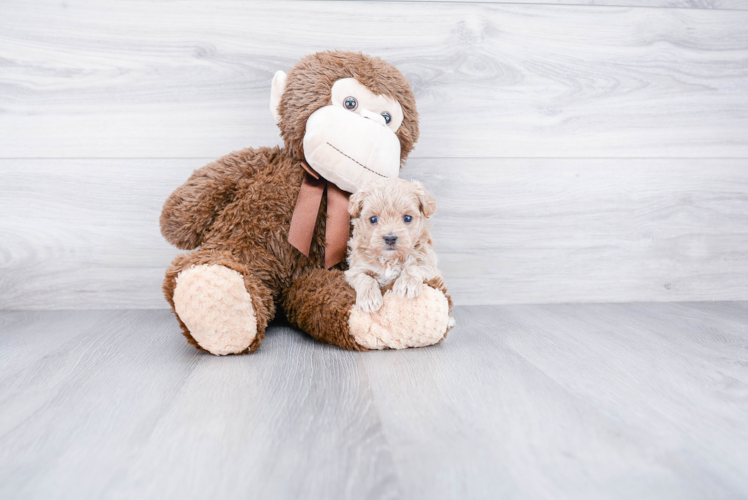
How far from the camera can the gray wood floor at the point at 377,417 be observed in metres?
0.48

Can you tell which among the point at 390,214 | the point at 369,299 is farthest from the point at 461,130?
the point at 369,299

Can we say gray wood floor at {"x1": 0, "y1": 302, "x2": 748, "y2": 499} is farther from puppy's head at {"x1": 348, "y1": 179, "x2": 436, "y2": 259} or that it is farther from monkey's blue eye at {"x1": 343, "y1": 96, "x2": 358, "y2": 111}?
monkey's blue eye at {"x1": 343, "y1": 96, "x2": 358, "y2": 111}

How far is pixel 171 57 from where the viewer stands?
1.16 metres

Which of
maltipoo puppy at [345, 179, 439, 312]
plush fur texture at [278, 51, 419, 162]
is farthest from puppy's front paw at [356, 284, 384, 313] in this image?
plush fur texture at [278, 51, 419, 162]

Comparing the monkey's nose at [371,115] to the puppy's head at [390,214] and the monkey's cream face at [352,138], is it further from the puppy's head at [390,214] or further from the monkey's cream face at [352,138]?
the puppy's head at [390,214]

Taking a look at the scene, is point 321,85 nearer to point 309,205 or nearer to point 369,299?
point 309,205

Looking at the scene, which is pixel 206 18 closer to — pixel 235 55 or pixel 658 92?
pixel 235 55

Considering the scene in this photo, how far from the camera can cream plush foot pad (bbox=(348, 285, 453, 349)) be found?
862mm

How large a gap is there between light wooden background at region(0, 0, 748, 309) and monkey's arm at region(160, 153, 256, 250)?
0.23 metres

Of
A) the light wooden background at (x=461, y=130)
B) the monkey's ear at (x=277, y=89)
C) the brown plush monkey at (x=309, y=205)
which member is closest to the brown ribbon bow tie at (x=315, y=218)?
the brown plush monkey at (x=309, y=205)

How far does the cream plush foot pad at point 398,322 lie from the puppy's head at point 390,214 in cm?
9

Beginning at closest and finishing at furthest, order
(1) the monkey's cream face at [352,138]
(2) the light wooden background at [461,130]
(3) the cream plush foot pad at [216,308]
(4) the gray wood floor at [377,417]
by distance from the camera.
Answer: (4) the gray wood floor at [377,417], (3) the cream plush foot pad at [216,308], (1) the monkey's cream face at [352,138], (2) the light wooden background at [461,130]

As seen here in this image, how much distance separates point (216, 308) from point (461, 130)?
741mm

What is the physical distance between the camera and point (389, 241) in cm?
85
